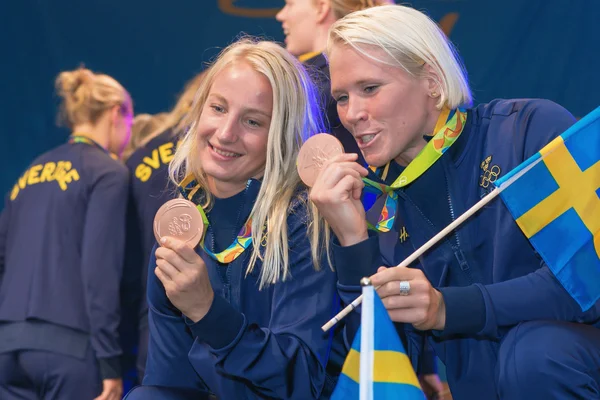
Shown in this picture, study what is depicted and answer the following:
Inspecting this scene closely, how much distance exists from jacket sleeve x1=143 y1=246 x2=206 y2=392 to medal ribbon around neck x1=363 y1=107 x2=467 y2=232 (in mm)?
559

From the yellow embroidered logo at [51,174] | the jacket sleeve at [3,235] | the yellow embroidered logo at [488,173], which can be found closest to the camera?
the yellow embroidered logo at [488,173]

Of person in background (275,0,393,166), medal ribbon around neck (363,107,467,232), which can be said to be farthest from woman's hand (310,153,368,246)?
person in background (275,0,393,166)

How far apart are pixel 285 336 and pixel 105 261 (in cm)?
168

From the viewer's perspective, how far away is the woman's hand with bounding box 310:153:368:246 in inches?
76.2

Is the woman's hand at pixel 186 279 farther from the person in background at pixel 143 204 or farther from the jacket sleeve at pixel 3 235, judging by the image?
the jacket sleeve at pixel 3 235

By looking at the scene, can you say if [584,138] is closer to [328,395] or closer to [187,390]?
[328,395]

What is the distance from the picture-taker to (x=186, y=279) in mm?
1926

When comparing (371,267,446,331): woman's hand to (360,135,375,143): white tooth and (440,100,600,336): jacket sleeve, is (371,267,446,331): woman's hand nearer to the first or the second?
(440,100,600,336): jacket sleeve

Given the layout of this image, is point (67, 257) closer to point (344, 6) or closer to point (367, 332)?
point (344, 6)

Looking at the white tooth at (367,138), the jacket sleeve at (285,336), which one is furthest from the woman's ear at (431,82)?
the jacket sleeve at (285,336)

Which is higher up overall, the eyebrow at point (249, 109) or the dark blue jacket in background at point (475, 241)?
the eyebrow at point (249, 109)

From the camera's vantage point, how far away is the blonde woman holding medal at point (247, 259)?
6.44 ft

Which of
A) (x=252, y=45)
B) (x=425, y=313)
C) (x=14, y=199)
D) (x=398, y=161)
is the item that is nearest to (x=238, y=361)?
(x=425, y=313)

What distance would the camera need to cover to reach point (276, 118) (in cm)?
230
